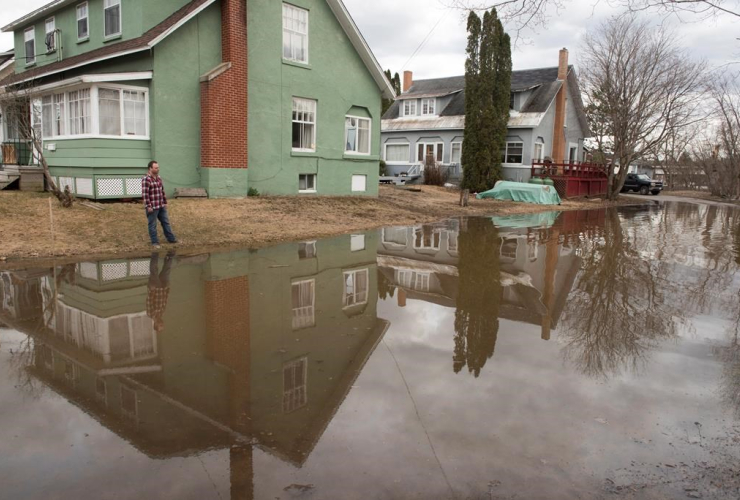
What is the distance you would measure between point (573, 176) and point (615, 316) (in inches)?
1144

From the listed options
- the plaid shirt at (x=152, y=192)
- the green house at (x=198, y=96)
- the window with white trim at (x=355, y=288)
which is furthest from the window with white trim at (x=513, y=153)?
the plaid shirt at (x=152, y=192)

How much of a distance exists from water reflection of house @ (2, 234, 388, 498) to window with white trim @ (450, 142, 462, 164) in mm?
29796

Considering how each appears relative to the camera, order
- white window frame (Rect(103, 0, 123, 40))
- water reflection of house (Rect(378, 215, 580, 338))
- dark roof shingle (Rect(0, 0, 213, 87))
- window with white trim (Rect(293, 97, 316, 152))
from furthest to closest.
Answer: window with white trim (Rect(293, 97, 316, 152))
white window frame (Rect(103, 0, 123, 40))
dark roof shingle (Rect(0, 0, 213, 87))
water reflection of house (Rect(378, 215, 580, 338))

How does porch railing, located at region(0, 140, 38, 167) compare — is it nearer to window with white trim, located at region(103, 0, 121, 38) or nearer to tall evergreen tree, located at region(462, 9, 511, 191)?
window with white trim, located at region(103, 0, 121, 38)

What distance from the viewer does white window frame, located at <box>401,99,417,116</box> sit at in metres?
41.9

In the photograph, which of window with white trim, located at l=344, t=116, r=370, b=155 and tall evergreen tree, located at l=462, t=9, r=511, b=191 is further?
tall evergreen tree, located at l=462, t=9, r=511, b=191

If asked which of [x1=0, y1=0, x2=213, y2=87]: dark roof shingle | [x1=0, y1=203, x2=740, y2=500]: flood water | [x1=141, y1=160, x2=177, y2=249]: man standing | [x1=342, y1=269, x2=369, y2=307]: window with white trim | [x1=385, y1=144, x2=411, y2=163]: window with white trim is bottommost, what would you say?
[x1=0, y1=203, x2=740, y2=500]: flood water

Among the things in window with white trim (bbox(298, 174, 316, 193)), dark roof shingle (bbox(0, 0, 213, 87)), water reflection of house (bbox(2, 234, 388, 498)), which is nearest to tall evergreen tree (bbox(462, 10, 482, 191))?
window with white trim (bbox(298, 174, 316, 193))

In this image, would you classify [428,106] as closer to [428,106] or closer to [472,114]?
[428,106]

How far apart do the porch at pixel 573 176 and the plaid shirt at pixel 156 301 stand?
28.5 m

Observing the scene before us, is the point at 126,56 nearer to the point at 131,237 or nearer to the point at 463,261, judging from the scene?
the point at 131,237

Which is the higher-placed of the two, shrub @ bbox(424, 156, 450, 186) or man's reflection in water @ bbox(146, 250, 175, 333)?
shrub @ bbox(424, 156, 450, 186)

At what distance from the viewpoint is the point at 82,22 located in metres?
21.2

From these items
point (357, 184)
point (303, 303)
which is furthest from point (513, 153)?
point (303, 303)
